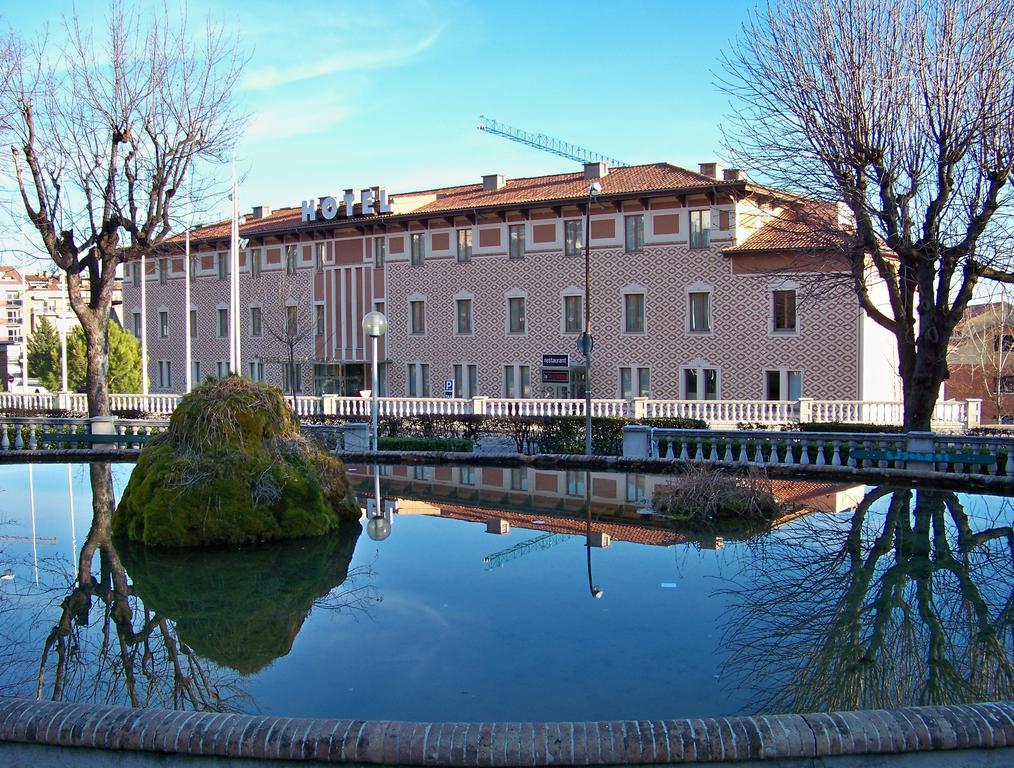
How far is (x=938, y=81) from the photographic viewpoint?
621 inches

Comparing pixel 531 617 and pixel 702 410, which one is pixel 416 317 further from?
pixel 531 617

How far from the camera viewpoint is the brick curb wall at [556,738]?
4809 mm

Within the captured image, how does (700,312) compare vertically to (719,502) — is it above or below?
above

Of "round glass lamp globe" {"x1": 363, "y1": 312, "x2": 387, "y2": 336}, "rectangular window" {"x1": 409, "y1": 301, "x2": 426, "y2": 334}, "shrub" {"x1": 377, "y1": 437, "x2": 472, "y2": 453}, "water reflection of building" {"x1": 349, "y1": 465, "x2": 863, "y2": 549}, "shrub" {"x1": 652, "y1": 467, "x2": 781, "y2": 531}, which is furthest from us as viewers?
"rectangular window" {"x1": 409, "y1": 301, "x2": 426, "y2": 334}

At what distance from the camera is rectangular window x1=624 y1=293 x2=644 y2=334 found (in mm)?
37969

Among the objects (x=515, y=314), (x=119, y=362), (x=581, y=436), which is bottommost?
(x=581, y=436)

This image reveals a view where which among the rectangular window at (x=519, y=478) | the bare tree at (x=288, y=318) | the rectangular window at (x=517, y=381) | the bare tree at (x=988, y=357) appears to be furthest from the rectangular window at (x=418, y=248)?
the rectangular window at (x=519, y=478)

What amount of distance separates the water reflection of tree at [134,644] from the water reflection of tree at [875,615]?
3612 mm

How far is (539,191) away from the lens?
40812mm

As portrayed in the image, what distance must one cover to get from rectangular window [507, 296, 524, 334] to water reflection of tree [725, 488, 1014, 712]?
29.1 m

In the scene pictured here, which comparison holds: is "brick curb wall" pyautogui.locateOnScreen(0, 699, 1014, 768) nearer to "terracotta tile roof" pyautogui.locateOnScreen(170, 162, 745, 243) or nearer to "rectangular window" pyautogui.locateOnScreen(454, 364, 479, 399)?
"terracotta tile roof" pyautogui.locateOnScreen(170, 162, 745, 243)

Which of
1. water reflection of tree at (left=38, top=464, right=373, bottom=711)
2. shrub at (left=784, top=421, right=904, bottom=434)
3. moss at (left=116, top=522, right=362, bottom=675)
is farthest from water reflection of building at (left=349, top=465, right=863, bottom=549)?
shrub at (left=784, top=421, right=904, bottom=434)

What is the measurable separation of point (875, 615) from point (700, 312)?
2943cm

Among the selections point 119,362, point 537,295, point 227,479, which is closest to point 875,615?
point 227,479
